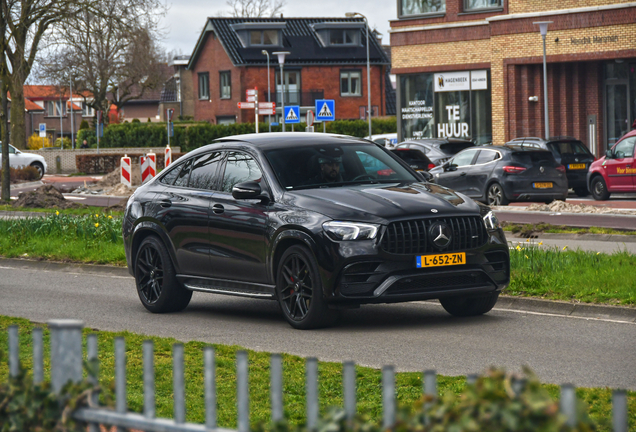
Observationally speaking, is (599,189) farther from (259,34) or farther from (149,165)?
(259,34)

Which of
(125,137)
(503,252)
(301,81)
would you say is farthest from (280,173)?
(301,81)

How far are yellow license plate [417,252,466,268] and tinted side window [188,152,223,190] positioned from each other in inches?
101

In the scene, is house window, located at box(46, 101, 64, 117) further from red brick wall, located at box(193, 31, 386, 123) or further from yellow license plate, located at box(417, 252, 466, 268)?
yellow license plate, located at box(417, 252, 466, 268)

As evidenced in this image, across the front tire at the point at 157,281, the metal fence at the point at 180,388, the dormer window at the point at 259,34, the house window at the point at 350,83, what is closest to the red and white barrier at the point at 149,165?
the front tire at the point at 157,281

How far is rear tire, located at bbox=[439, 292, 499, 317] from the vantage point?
33.3 ft

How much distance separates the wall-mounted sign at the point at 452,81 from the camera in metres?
43.5

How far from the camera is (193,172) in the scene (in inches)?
433

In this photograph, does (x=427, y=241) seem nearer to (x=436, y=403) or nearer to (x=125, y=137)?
(x=436, y=403)

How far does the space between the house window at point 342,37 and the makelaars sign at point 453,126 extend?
120 ft

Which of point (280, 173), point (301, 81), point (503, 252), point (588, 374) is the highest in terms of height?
point (301, 81)

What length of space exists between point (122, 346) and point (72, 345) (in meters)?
0.24

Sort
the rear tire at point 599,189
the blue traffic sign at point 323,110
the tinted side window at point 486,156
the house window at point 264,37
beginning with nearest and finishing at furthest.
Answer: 1. the tinted side window at point 486,156
2. the rear tire at point 599,189
3. the blue traffic sign at point 323,110
4. the house window at point 264,37

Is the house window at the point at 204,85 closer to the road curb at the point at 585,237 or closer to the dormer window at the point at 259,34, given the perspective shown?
the dormer window at the point at 259,34

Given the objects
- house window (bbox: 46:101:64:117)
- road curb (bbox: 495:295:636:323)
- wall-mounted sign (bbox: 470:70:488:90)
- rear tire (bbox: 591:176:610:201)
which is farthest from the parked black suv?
house window (bbox: 46:101:64:117)
